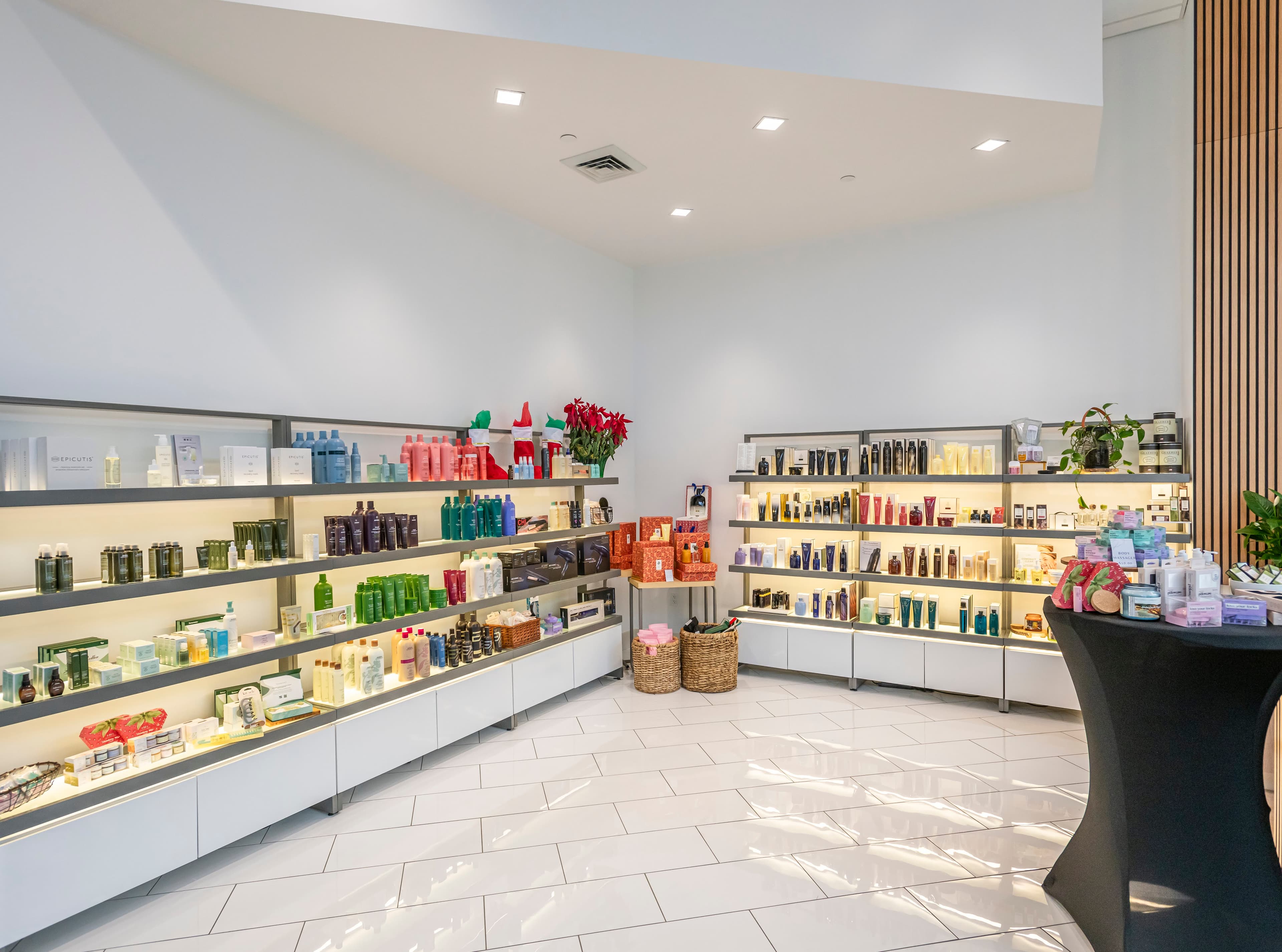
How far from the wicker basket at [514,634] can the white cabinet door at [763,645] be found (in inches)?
79.1

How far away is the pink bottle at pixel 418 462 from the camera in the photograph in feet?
14.2

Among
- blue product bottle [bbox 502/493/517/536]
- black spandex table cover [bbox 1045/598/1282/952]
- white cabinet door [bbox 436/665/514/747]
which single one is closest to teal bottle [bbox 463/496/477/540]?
blue product bottle [bbox 502/493/517/536]

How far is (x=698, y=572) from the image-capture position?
5969 mm

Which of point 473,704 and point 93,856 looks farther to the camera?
point 473,704

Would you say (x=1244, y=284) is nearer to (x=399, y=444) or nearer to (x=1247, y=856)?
(x=1247, y=856)

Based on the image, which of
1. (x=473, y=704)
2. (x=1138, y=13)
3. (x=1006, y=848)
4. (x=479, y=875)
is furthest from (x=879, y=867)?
(x=1138, y=13)

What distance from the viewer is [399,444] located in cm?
465

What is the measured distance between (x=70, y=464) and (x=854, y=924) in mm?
3505

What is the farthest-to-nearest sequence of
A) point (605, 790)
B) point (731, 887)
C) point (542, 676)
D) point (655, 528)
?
point (655, 528)
point (542, 676)
point (605, 790)
point (731, 887)

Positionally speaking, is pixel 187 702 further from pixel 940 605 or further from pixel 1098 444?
pixel 1098 444

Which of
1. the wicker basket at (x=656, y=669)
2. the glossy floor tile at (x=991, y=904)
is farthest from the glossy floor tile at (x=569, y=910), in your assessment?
the wicker basket at (x=656, y=669)

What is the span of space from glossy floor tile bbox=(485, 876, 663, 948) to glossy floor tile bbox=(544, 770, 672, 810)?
0.71 meters

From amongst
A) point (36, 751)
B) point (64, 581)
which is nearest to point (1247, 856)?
point (64, 581)

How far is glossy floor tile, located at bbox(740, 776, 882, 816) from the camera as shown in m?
3.61
